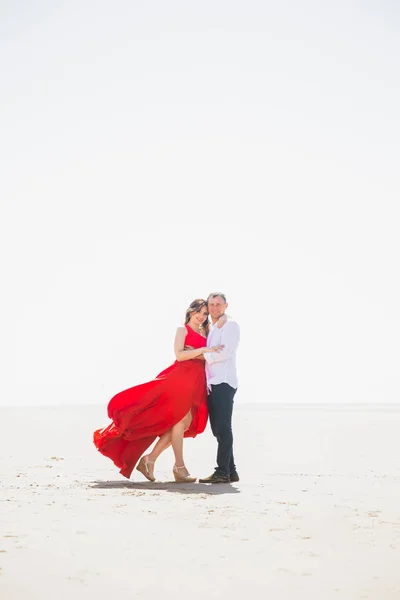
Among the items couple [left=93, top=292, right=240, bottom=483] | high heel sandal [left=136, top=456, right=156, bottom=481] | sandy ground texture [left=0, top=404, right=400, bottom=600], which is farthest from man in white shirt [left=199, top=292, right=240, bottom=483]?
high heel sandal [left=136, top=456, right=156, bottom=481]

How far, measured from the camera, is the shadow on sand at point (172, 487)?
7.95 meters

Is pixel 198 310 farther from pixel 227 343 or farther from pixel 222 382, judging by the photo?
pixel 222 382

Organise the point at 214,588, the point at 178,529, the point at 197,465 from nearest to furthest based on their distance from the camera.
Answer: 1. the point at 214,588
2. the point at 178,529
3. the point at 197,465

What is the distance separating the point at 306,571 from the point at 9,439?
1160 centimetres

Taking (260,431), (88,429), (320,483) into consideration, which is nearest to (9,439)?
(88,429)

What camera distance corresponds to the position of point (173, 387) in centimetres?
907

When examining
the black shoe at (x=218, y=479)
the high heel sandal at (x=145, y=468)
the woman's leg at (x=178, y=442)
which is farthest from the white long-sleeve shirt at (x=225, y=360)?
the high heel sandal at (x=145, y=468)

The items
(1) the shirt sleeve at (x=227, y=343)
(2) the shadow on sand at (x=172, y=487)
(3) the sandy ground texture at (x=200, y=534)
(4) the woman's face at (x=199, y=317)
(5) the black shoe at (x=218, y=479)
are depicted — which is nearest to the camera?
(3) the sandy ground texture at (x=200, y=534)

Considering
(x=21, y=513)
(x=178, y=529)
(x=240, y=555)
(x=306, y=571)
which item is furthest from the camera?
(x=21, y=513)

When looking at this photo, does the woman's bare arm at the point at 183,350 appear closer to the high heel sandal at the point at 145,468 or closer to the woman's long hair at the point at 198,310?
the woman's long hair at the point at 198,310

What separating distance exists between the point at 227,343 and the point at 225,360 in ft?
0.64

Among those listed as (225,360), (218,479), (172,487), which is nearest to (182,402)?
(225,360)

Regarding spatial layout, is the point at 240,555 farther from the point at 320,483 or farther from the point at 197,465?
the point at 197,465

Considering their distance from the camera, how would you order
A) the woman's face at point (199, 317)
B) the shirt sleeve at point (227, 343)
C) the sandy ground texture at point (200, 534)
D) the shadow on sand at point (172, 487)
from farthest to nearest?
the woman's face at point (199, 317) < the shirt sleeve at point (227, 343) < the shadow on sand at point (172, 487) < the sandy ground texture at point (200, 534)
